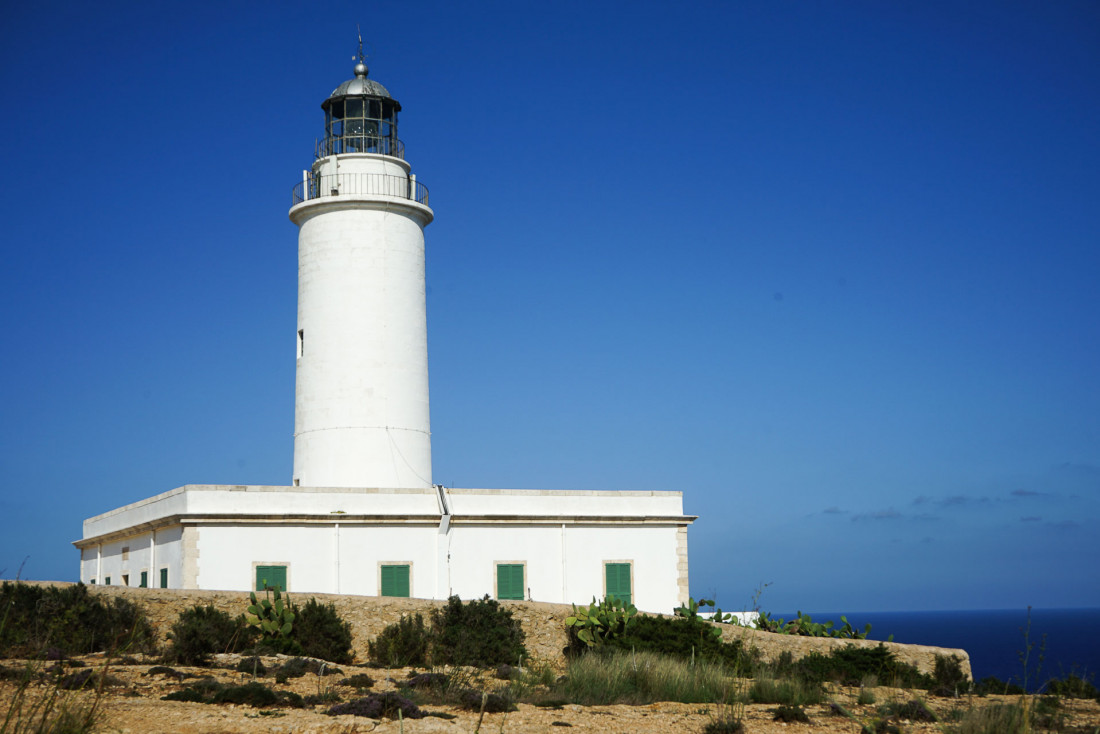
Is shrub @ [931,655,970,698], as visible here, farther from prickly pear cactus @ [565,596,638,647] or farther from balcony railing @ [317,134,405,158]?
balcony railing @ [317,134,405,158]

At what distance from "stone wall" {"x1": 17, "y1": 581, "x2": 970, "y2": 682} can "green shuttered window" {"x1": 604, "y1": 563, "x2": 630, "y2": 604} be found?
16.7 ft

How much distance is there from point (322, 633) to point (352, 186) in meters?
11.5

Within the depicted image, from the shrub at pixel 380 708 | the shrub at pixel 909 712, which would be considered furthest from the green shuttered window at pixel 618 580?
the shrub at pixel 380 708

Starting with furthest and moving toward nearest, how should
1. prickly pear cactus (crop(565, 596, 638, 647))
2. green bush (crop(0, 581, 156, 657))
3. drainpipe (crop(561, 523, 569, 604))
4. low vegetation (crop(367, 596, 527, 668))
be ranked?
drainpipe (crop(561, 523, 569, 604)) < prickly pear cactus (crop(565, 596, 638, 647)) < low vegetation (crop(367, 596, 527, 668)) < green bush (crop(0, 581, 156, 657))

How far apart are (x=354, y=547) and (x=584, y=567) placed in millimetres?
4542

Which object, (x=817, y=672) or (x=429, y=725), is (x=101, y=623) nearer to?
(x=429, y=725)

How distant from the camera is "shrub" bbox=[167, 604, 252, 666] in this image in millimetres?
12203

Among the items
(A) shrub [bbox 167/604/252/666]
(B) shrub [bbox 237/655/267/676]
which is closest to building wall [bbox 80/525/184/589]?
(A) shrub [bbox 167/604/252/666]

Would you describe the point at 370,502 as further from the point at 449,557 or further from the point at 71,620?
the point at 71,620

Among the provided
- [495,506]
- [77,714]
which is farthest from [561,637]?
[77,714]

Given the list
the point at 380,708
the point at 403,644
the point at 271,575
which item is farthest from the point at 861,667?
the point at 271,575

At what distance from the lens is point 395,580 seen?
2000 cm

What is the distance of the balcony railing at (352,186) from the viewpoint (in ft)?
75.6

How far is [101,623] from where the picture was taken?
513 inches
